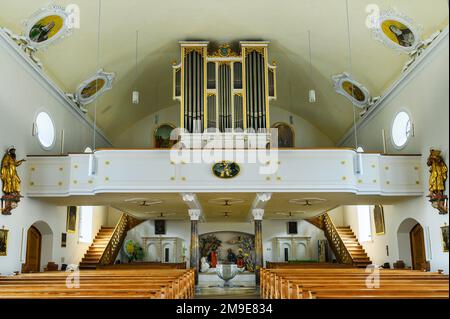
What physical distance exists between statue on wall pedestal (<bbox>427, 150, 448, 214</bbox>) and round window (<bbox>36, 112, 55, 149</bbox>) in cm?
1208

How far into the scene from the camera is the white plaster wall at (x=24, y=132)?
13.5 metres

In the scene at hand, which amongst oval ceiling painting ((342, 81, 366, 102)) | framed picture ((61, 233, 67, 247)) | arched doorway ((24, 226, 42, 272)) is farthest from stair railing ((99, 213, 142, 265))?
oval ceiling painting ((342, 81, 366, 102))

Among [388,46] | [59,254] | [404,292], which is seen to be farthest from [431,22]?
[59,254]

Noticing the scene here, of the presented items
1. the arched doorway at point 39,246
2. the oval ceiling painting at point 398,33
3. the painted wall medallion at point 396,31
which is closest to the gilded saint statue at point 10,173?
the arched doorway at point 39,246

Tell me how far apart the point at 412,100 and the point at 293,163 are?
13.6 ft

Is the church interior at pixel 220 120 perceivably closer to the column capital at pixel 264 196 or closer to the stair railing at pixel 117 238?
the column capital at pixel 264 196

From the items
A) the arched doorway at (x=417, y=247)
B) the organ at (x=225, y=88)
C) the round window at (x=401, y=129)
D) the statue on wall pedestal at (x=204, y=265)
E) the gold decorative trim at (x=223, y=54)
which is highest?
the gold decorative trim at (x=223, y=54)

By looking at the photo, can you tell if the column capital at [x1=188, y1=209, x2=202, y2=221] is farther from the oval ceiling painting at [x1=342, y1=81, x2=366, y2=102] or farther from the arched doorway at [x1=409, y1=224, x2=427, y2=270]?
the arched doorway at [x1=409, y1=224, x2=427, y2=270]

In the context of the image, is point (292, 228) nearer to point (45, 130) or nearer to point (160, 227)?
point (160, 227)

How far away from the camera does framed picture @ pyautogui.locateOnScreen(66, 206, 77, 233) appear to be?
19.4m

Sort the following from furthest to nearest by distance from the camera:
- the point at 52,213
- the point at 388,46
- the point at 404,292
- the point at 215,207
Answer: the point at 215,207 → the point at 52,213 → the point at 388,46 → the point at 404,292

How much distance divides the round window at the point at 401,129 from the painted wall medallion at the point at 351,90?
72.3 inches

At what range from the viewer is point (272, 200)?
1773 cm
